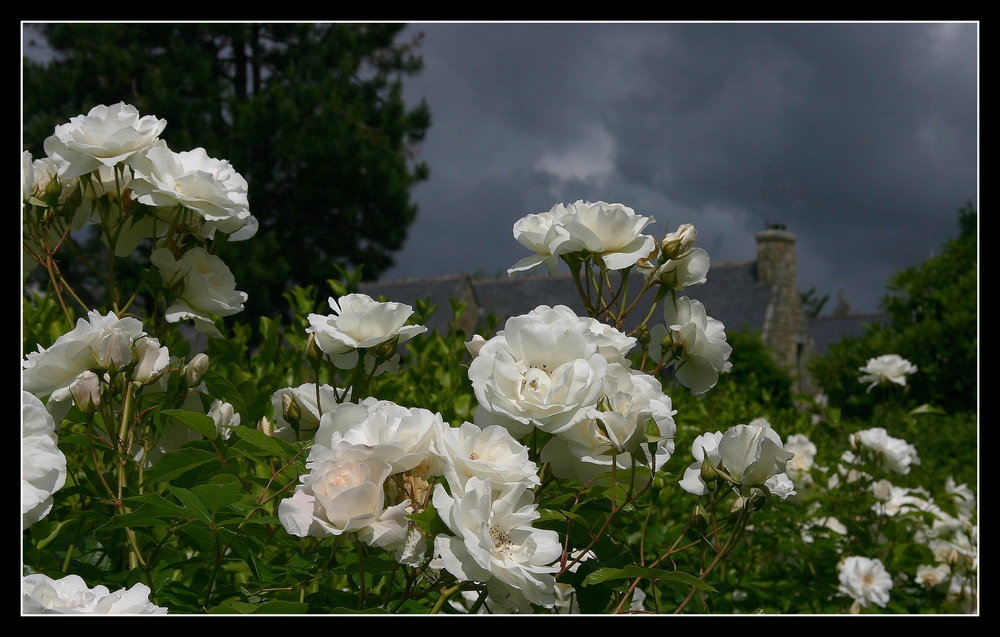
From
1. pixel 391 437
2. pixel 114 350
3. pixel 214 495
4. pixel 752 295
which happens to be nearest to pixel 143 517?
pixel 214 495

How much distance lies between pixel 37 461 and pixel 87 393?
13 centimetres

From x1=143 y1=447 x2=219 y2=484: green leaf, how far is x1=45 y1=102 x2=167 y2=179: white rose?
1.40 feet

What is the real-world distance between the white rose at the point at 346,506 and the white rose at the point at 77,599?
162mm

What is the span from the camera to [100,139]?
115 centimetres

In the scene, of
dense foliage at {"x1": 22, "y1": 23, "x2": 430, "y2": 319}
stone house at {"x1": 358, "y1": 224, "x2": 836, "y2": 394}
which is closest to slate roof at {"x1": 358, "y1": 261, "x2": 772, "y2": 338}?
stone house at {"x1": 358, "y1": 224, "x2": 836, "y2": 394}

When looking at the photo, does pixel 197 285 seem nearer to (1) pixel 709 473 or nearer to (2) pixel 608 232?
(2) pixel 608 232

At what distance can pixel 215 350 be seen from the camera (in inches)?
72.7

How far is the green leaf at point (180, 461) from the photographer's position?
1029mm

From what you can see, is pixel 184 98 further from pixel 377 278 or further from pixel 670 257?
pixel 670 257

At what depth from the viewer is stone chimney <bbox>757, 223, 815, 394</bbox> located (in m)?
19.9

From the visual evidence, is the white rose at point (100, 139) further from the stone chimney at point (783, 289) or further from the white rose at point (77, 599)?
the stone chimney at point (783, 289)

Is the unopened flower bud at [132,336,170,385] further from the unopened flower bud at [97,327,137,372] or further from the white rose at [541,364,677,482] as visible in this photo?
the white rose at [541,364,677,482]
